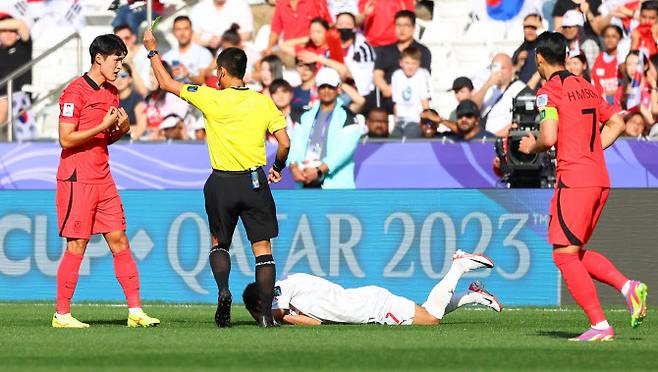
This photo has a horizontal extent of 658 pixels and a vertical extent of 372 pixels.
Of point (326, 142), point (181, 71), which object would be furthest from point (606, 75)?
point (181, 71)

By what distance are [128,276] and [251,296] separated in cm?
100

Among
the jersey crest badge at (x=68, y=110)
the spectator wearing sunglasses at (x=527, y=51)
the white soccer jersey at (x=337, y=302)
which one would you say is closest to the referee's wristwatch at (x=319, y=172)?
the spectator wearing sunglasses at (x=527, y=51)

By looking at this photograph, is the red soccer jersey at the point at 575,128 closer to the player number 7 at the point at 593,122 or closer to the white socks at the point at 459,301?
the player number 7 at the point at 593,122

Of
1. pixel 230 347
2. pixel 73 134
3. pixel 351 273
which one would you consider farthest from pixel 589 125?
pixel 351 273

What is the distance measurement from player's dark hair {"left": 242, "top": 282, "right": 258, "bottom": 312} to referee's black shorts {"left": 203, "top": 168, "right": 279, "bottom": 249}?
1.35ft

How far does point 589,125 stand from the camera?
10.7 meters

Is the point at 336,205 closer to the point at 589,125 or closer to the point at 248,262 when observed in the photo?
the point at 248,262

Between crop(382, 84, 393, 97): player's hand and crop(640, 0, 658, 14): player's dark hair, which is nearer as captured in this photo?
crop(640, 0, 658, 14): player's dark hair

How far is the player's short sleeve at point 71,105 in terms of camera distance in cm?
1168

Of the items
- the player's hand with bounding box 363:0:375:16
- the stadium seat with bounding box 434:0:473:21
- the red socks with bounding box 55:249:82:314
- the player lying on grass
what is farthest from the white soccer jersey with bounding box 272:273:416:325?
the stadium seat with bounding box 434:0:473:21

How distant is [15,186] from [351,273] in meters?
5.47

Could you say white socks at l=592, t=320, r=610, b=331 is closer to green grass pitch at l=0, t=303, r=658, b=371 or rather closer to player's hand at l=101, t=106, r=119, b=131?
green grass pitch at l=0, t=303, r=658, b=371

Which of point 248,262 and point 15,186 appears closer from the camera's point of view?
point 248,262

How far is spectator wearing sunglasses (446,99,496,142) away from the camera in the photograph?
17781 millimetres
